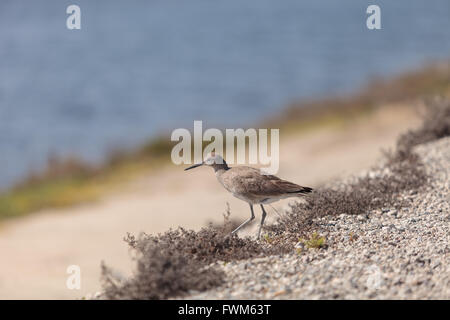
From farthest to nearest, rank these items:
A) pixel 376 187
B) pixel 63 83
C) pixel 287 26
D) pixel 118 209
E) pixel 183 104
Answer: pixel 287 26, pixel 63 83, pixel 183 104, pixel 118 209, pixel 376 187

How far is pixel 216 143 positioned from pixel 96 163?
4.87 m

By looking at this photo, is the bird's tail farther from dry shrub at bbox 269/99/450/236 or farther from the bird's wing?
dry shrub at bbox 269/99/450/236

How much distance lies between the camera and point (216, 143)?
26.4m

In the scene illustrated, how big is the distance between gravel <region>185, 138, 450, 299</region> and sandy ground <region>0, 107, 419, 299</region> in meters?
4.02

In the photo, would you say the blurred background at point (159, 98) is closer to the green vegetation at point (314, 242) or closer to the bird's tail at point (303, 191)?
the bird's tail at point (303, 191)

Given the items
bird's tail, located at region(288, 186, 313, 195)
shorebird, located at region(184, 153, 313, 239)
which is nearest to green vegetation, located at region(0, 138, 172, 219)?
shorebird, located at region(184, 153, 313, 239)

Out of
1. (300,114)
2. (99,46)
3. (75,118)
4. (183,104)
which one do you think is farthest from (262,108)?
(99,46)

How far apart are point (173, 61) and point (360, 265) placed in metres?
43.2

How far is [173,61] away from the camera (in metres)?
49.2

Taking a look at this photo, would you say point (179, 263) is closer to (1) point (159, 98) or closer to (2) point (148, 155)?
(2) point (148, 155)

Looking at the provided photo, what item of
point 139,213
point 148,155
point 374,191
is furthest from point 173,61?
point 374,191

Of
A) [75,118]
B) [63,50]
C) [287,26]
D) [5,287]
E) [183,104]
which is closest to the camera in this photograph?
[5,287]

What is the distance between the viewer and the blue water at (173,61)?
117ft

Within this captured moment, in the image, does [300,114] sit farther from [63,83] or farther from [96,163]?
[63,83]
